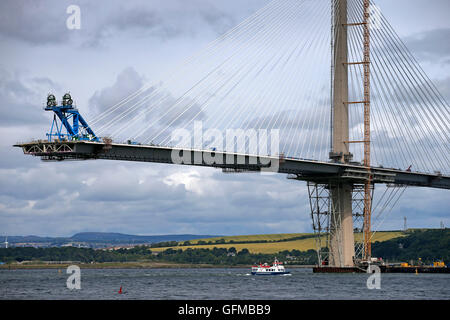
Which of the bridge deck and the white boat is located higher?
the bridge deck

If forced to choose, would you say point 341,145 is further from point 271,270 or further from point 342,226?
point 271,270

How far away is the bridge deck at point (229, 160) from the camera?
91.1m

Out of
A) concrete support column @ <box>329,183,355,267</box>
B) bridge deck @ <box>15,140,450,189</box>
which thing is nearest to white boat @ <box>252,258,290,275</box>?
concrete support column @ <box>329,183,355,267</box>

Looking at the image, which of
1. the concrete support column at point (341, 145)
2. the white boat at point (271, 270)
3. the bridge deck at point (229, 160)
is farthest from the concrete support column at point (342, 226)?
the white boat at point (271, 270)

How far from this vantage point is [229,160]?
104 metres

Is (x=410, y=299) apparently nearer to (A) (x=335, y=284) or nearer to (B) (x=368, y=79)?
(A) (x=335, y=284)

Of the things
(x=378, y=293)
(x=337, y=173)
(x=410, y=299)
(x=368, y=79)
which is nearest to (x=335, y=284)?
(x=378, y=293)

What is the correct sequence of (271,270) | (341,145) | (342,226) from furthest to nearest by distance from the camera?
(271,270), (342,226), (341,145)

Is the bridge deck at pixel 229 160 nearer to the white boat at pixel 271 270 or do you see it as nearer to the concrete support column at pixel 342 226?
the concrete support column at pixel 342 226

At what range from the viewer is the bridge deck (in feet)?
299

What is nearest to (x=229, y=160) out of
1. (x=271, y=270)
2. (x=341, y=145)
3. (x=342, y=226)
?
(x=341, y=145)

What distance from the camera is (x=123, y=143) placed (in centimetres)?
9438

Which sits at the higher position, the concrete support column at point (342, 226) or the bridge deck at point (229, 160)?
the bridge deck at point (229, 160)

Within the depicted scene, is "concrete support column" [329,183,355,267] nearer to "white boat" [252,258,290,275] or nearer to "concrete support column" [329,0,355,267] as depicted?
"concrete support column" [329,0,355,267]
